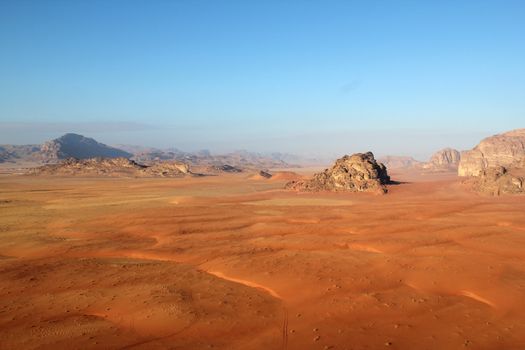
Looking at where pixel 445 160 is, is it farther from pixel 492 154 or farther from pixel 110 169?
pixel 110 169

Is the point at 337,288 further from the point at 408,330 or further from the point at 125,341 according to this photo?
the point at 125,341

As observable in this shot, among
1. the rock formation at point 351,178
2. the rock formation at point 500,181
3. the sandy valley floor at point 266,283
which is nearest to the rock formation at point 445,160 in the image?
the rock formation at point 351,178

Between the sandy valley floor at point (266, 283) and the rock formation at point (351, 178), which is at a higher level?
the rock formation at point (351, 178)

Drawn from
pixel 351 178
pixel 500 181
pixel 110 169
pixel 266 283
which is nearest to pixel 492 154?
pixel 500 181

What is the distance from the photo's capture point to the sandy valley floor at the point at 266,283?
877 cm

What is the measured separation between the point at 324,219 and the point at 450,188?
25.8m

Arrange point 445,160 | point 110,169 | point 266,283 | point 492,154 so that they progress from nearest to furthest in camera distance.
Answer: point 266,283 < point 492,154 < point 110,169 < point 445,160

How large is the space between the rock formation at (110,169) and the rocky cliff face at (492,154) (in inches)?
2537

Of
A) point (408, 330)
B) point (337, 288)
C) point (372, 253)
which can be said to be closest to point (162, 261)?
point (337, 288)

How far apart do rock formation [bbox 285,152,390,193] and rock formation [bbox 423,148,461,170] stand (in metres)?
71.6

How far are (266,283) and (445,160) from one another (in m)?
115

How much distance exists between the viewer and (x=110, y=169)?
309 ft

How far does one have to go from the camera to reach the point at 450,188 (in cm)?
4388

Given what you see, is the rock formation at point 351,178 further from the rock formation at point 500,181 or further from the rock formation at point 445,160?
the rock formation at point 445,160
